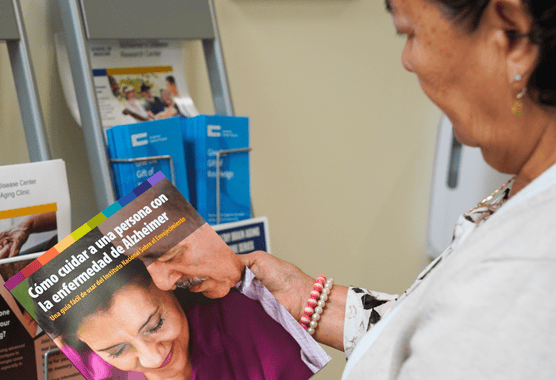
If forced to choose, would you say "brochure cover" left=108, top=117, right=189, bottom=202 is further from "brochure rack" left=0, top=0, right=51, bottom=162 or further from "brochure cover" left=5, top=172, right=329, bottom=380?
"brochure cover" left=5, top=172, right=329, bottom=380

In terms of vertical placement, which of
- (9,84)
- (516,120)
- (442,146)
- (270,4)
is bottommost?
(442,146)

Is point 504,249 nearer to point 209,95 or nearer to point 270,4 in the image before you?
point 209,95

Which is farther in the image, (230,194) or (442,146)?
(442,146)

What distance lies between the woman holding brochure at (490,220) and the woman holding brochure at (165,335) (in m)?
0.19

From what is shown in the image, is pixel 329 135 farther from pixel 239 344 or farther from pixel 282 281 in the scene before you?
pixel 239 344

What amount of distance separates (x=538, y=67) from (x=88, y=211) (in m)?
1.03

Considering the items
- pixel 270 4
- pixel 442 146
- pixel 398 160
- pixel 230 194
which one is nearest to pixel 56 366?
pixel 230 194

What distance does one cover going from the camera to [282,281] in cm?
88

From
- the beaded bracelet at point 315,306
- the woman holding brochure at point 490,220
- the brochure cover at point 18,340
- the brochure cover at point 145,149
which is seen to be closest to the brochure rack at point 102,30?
the brochure cover at point 145,149

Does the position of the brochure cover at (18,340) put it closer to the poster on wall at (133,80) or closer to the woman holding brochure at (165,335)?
the woman holding brochure at (165,335)

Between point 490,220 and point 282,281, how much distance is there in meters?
0.48

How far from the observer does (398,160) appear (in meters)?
1.86

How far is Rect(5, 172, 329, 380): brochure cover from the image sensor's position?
1.94 feet

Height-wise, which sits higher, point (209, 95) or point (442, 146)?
point (209, 95)
